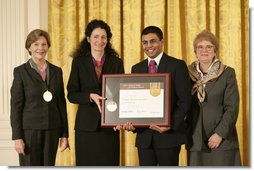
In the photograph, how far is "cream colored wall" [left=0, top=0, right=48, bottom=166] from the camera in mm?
2715

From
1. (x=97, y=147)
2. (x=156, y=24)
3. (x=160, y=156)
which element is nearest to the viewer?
(x=160, y=156)

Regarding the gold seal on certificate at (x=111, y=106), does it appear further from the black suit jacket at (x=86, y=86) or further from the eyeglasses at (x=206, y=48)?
the eyeglasses at (x=206, y=48)

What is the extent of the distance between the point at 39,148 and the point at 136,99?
0.63m

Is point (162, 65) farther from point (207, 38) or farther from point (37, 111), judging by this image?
point (37, 111)

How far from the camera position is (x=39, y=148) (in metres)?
2.54

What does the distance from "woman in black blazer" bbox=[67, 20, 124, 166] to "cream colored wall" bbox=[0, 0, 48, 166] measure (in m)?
0.35

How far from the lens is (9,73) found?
2729 millimetres

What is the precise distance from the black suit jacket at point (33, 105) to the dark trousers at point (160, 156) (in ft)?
1.65

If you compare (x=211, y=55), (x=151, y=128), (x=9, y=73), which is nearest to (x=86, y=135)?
(x=151, y=128)

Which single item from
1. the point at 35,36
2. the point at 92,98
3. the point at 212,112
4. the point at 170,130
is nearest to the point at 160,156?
the point at 170,130

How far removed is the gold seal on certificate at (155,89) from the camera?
2428mm

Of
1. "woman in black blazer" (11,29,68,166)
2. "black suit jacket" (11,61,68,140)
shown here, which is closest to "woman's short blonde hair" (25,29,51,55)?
"woman in black blazer" (11,29,68,166)

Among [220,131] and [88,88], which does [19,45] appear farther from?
[220,131]

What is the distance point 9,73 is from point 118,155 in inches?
32.9
